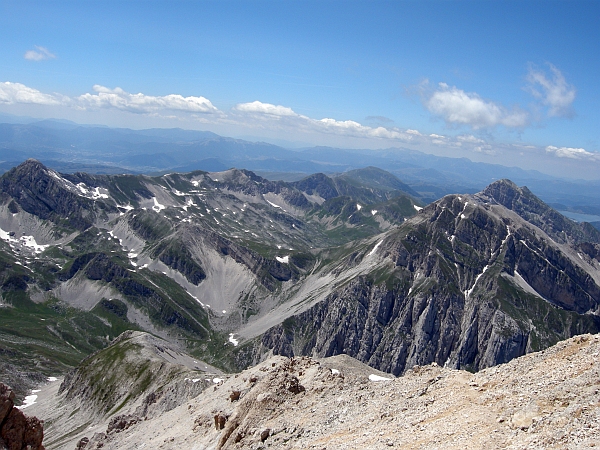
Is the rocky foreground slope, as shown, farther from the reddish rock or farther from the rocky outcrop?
the reddish rock

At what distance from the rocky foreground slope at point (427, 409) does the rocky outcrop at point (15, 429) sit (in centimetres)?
1926

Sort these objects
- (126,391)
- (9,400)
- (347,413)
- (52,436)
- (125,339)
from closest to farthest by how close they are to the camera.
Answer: (347,413) < (9,400) < (52,436) < (126,391) < (125,339)

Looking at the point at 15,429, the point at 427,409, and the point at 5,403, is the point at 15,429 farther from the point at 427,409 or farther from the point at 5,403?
the point at 427,409

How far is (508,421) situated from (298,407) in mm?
27954

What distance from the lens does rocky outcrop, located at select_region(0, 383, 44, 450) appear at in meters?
60.3

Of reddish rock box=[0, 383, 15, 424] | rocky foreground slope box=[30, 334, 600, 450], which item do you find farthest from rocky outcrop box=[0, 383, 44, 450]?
rocky foreground slope box=[30, 334, 600, 450]

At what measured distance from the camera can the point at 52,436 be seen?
135m

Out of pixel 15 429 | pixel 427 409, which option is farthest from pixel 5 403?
pixel 427 409

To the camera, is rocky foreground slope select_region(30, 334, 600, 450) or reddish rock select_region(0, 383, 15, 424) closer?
rocky foreground slope select_region(30, 334, 600, 450)

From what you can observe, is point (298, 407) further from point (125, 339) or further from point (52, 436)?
point (125, 339)

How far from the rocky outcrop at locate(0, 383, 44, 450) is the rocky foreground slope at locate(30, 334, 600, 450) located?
63.2 ft

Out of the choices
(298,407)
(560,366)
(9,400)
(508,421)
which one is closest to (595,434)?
(508,421)

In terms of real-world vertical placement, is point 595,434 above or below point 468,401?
above

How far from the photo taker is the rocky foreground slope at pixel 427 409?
29531 millimetres
